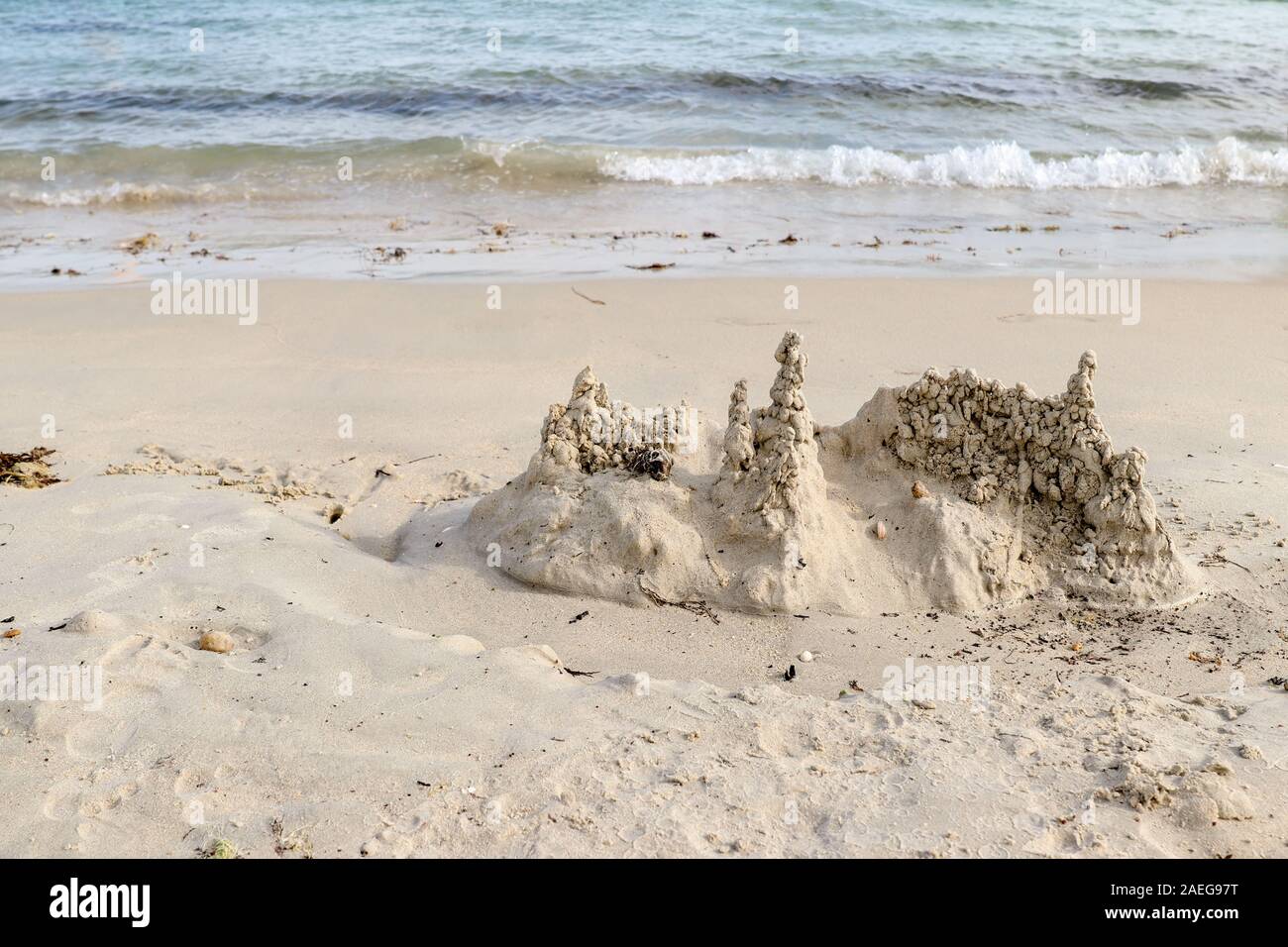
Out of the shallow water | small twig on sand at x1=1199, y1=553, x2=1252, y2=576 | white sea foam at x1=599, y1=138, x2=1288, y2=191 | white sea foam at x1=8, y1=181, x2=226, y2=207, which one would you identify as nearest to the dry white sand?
small twig on sand at x1=1199, y1=553, x2=1252, y2=576

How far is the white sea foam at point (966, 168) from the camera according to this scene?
12.8 m

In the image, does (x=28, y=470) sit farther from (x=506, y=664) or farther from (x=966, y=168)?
(x=966, y=168)

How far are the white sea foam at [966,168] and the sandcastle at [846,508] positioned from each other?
879cm

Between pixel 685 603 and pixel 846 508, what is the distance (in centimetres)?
80

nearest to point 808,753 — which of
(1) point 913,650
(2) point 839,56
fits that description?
(1) point 913,650

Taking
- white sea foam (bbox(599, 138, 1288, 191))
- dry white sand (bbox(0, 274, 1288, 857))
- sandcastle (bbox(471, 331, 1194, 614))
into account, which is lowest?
dry white sand (bbox(0, 274, 1288, 857))

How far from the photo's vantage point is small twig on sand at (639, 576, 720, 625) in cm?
411

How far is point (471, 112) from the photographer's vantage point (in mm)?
15453

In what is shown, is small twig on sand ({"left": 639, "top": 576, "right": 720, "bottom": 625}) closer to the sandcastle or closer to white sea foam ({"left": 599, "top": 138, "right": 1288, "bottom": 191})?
the sandcastle

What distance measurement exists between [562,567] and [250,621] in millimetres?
1143

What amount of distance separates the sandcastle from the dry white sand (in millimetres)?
141

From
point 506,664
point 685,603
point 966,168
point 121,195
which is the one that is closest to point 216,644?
point 506,664

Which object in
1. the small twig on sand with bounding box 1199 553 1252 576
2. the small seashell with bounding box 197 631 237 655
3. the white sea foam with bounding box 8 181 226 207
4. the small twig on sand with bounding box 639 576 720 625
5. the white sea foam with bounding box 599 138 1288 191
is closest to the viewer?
the small seashell with bounding box 197 631 237 655
